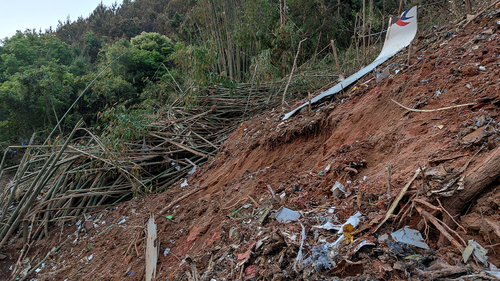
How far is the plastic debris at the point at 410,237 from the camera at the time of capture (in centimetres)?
135

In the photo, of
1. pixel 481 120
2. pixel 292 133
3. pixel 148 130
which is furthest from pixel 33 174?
pixel 481 120

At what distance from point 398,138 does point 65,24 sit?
23954mm

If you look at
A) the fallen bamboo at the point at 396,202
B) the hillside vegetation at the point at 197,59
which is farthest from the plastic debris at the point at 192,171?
the fallen bamboo at the point at 396,202

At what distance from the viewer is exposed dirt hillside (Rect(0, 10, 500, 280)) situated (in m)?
1.38

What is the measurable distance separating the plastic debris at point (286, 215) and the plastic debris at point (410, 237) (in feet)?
2.02

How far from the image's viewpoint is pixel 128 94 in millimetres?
9656

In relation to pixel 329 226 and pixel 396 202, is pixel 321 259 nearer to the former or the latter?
pixel 329 226

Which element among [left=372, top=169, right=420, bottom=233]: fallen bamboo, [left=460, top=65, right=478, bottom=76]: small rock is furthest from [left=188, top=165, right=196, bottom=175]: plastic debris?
[left=460, top=65, right=478, bottom=76]: small rock

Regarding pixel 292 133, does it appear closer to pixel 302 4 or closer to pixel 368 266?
pixel 368 266

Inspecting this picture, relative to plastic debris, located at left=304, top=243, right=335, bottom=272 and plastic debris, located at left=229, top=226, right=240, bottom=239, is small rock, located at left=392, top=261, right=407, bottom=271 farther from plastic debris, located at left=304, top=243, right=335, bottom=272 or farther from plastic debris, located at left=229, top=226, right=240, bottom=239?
plastic debris, located at left=229, top=226, right=240, bottom=239

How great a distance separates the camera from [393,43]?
3865 mm

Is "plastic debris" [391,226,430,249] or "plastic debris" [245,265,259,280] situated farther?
"plastic debris" [245,265,259,280]

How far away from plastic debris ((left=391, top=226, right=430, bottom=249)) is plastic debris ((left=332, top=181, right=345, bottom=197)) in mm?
569

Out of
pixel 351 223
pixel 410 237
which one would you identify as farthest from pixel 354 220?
pixel 410 237
